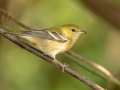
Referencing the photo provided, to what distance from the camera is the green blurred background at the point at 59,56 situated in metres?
3.78

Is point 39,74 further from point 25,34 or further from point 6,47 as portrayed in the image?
point 25,34

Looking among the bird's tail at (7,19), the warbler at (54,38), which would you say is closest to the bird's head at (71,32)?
the warbler at (54,38)

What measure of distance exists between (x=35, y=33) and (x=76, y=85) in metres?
1.14

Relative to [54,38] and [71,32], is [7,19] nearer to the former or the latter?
[54,38]

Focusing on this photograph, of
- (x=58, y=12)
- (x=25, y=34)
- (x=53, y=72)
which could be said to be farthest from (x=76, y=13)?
(x=25, y=34)

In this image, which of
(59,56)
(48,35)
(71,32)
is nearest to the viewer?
(48,35)

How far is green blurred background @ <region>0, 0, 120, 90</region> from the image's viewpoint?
3777 millimetres

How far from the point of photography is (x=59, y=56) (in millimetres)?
3812

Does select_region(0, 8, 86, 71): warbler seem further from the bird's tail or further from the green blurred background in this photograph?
the green blurred background

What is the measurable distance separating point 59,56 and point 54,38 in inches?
31.7

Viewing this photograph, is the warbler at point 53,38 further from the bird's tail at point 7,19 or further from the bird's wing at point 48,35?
the bird's tail at point 7,19

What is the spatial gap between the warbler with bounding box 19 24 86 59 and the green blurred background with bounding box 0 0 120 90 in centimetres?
61

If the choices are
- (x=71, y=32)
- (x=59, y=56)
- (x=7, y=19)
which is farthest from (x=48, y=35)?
(x=59, y=56)

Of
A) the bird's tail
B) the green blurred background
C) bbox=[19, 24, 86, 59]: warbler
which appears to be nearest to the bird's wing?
bbox=[19, 24, 86, 59]: warbler
